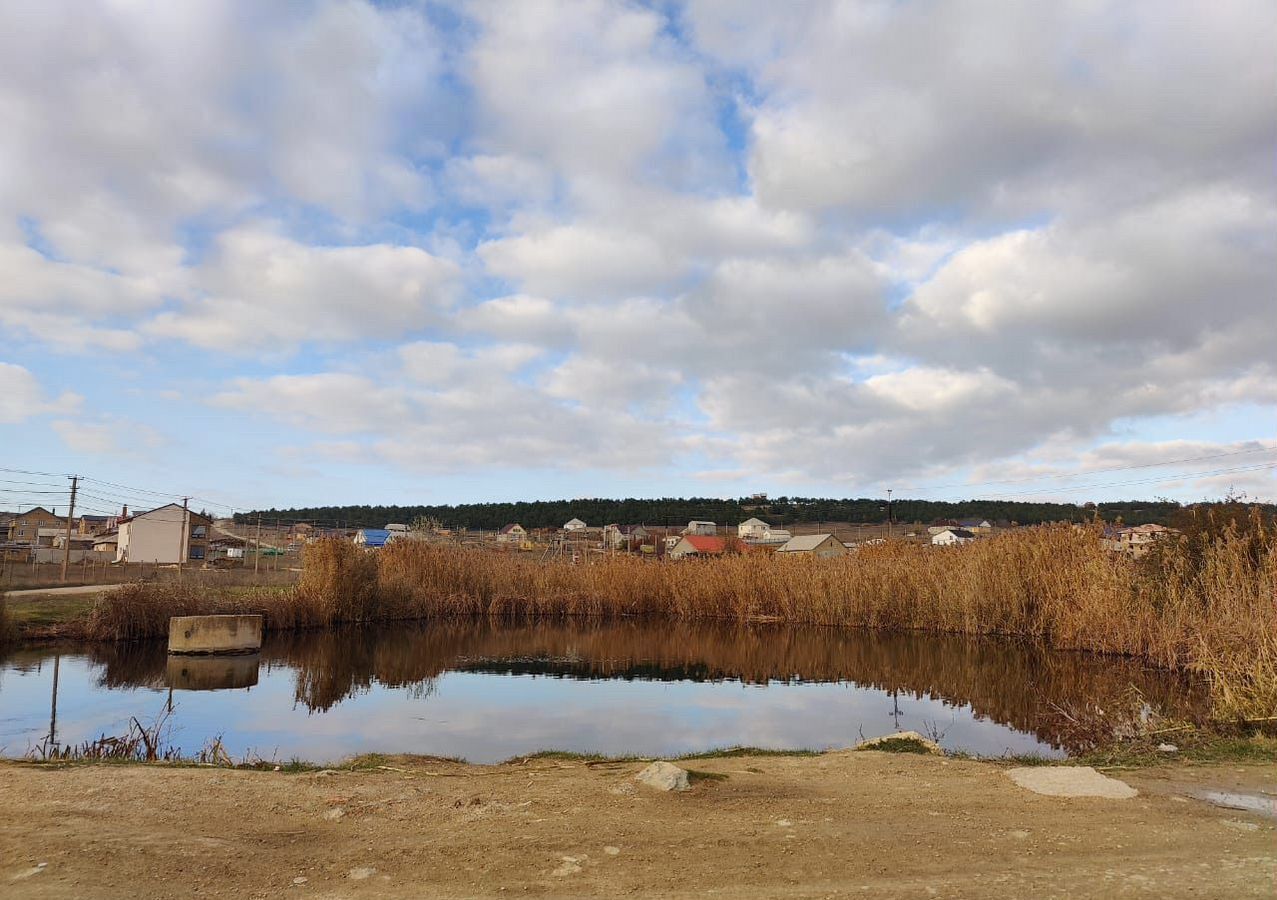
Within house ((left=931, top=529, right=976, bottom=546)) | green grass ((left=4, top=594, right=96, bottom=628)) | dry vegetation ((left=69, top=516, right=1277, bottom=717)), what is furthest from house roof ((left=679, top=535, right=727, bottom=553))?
green grass ((left=4, top=594, right=96, bottom=628))

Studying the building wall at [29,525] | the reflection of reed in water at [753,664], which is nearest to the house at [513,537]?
the reflection of reed in water at [753,664]

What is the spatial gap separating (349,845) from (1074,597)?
1709 cm

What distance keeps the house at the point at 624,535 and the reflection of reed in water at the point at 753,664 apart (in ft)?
92.5

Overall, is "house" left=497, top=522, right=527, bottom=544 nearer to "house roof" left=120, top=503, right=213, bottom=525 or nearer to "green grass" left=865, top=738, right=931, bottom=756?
"house roof" left=120, top=503, right=213, bottom=525

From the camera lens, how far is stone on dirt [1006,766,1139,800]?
5.73m

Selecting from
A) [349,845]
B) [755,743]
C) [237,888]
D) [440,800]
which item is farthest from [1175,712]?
[237,888]

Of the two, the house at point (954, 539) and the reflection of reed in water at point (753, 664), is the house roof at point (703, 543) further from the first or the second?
the reflection of reed in water at point (753, 664)

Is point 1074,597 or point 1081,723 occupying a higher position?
point 1074,597

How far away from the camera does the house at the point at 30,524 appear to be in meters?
72.8

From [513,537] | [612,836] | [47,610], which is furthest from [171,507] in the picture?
[612,836]

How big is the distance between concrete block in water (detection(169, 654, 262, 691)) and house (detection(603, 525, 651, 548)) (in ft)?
110

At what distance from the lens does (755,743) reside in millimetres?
10328

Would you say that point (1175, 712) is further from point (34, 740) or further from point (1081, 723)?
point (34, 740)

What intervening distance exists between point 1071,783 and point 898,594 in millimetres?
17623
